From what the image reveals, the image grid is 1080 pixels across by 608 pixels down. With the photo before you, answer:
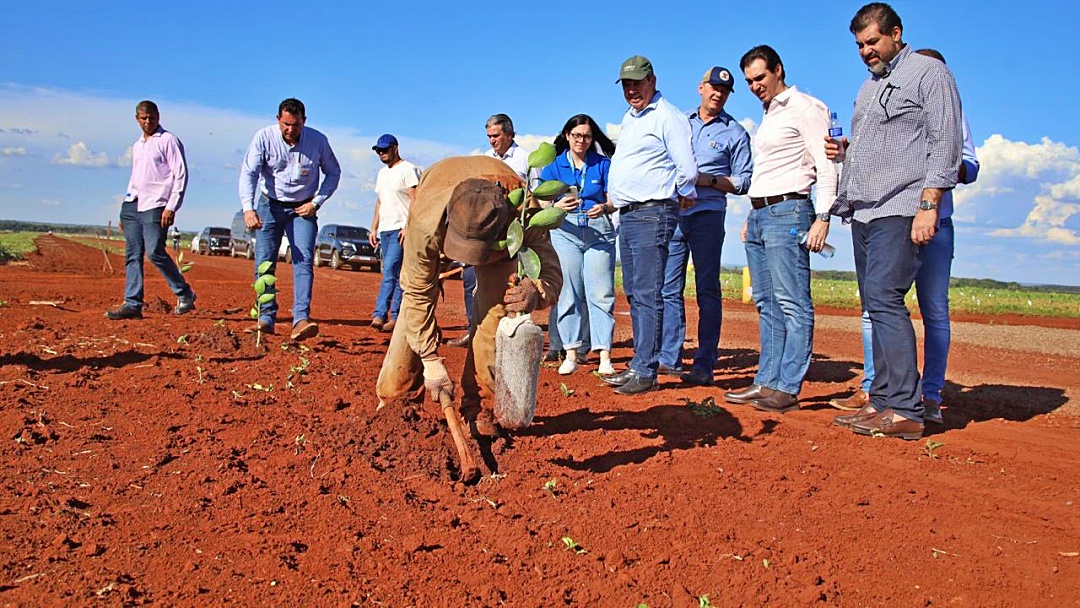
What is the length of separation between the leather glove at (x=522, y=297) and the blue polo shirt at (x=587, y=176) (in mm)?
3346

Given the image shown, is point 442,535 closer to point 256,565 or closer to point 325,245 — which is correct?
point 256,565

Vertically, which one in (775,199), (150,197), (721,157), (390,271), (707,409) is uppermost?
(721,157)

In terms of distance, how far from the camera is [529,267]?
377cm

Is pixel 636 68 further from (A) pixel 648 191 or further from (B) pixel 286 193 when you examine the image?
(B) pixel 286 193

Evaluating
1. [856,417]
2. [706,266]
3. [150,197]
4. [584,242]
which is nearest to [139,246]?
[150,197]

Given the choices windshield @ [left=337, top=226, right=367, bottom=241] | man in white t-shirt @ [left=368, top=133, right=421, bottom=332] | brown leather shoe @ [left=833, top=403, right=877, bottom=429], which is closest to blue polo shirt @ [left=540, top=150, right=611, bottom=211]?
man in white t-shirt @ [left=368, top=133, right=421, bottom=332]

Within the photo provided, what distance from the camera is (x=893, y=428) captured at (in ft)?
16.1

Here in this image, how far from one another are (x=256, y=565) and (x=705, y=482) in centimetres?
212

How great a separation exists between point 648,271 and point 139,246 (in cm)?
563

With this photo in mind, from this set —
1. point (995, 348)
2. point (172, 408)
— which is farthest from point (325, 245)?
point (172, 408)

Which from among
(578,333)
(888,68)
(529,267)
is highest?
(888,68)

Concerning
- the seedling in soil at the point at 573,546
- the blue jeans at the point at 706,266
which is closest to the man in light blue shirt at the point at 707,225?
the blue jeans at the point at 706,266

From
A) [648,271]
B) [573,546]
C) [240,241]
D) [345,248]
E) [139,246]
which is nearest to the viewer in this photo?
[573,546]

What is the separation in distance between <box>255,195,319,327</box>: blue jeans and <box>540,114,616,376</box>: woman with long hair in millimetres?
2340
